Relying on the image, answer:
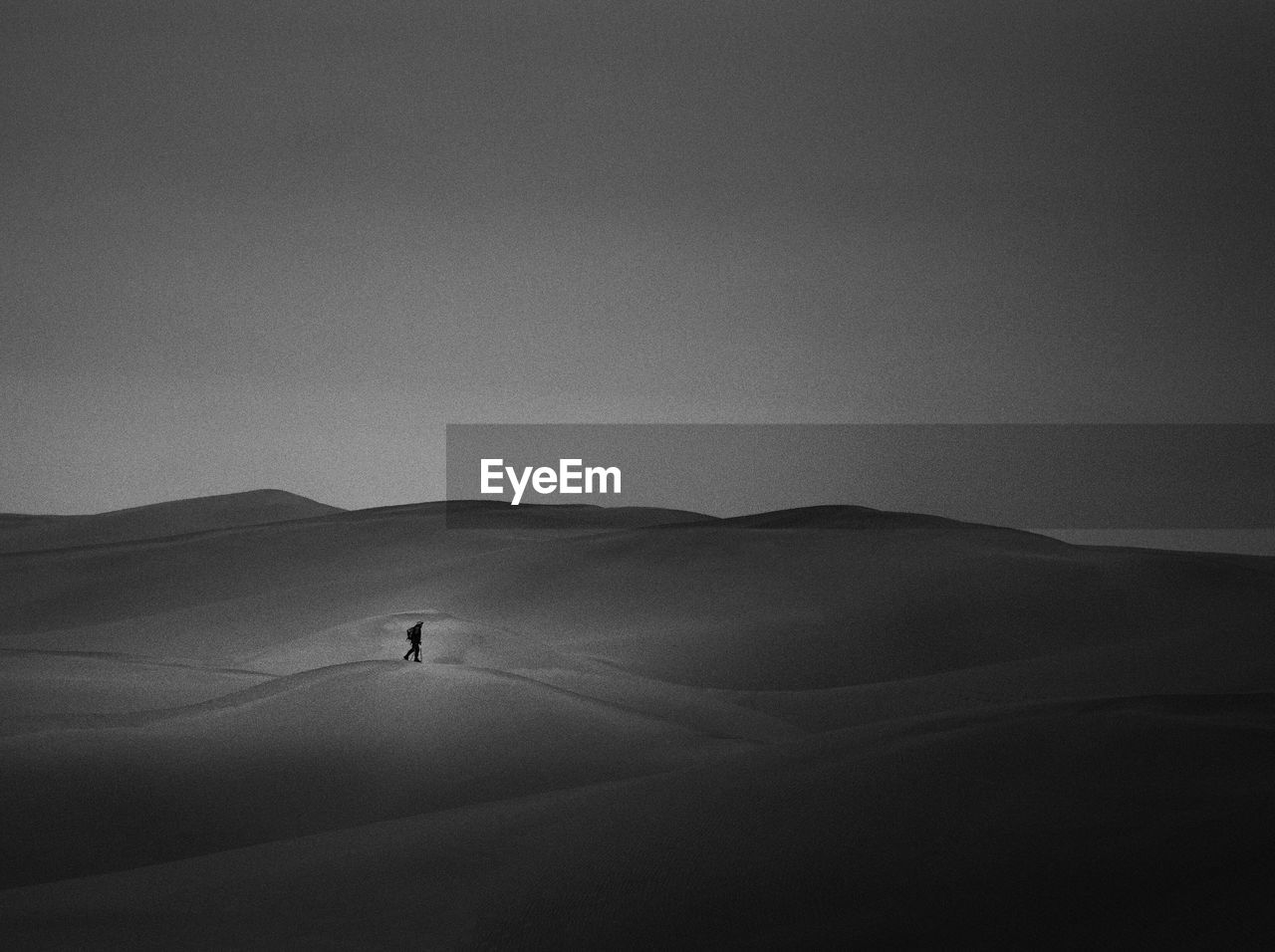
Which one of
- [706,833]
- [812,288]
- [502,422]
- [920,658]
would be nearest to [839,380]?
[812,288]

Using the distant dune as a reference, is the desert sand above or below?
below

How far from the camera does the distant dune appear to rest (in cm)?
384

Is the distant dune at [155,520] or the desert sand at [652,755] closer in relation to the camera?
the desert sand at [652,755]

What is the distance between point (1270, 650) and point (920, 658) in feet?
1.94

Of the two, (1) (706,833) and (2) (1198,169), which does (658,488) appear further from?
(1) (706,833)

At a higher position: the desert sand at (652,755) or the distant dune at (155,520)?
the distant dune at (155,520)

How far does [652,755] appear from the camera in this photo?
150 cm

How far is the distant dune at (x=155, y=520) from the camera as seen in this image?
12.6 feet

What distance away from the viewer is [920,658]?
7.91 feet

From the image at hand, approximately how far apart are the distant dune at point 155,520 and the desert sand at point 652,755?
0.83 meters

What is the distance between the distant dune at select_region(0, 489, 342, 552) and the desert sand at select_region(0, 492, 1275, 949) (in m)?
0.83

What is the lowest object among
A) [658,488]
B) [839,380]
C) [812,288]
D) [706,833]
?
[706,833]

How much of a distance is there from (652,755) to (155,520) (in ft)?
9.98

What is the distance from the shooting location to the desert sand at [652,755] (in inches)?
35.5
